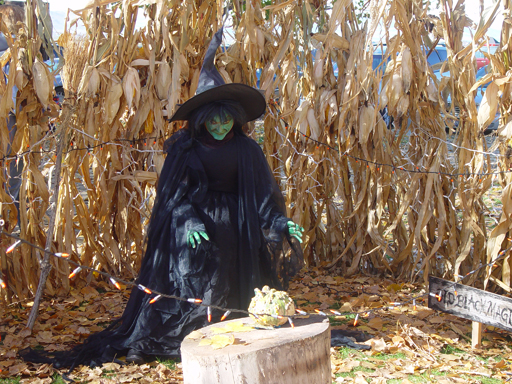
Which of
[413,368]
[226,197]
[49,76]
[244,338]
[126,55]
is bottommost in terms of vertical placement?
[413,368]

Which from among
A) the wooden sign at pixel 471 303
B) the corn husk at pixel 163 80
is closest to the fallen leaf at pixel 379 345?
the wooden sign at pixel 471 303

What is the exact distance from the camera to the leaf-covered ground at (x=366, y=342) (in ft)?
8.50

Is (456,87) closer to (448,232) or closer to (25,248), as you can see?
(448,232)

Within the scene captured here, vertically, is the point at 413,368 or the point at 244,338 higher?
the point at 244,338

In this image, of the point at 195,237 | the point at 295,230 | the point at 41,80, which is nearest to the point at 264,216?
the point at 295,230

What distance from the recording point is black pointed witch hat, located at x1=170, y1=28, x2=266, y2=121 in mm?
2711

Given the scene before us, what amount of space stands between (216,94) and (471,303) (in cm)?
162

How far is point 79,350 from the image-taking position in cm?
279

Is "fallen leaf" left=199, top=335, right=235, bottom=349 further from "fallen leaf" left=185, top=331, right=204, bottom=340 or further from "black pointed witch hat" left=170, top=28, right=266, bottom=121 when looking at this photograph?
"black pointed witch hat" left=170, top=28, right=266, bottom=121

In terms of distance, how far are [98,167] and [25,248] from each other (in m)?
0.72

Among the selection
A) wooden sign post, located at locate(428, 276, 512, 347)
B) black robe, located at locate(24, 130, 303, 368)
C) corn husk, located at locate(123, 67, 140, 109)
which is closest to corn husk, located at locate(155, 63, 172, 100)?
corn husk, located at locate(123, 67, 140, 109)

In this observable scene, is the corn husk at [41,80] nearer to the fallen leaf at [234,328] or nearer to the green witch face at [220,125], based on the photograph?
the green witch face at [220,125]

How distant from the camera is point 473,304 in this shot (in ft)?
8.82

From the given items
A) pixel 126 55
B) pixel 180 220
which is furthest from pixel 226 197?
pixel 126 55
